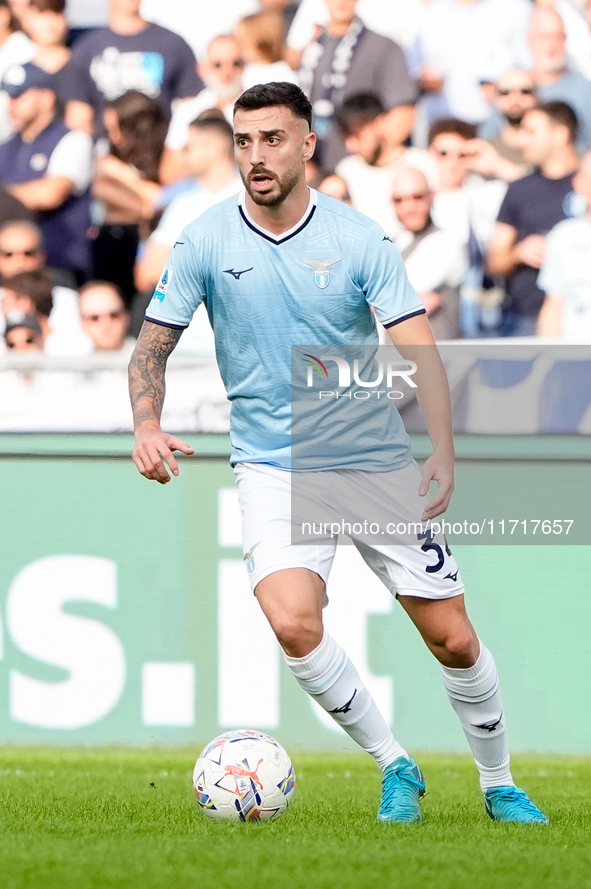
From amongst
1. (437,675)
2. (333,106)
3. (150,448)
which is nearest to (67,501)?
(437,675)

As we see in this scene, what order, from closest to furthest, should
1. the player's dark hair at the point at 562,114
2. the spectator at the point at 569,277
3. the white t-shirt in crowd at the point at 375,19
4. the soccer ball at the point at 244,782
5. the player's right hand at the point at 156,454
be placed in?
1. the player's right hand at the point at 156,454
2. the soccer ball at the point at 244,782
3. the spectator at the point at 569,277
4. the player's dark hair at the point at 562,114
5. the white t-shirt in crowd at the point at 375,19

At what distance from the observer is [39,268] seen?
6.75 m

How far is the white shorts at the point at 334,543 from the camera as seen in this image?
3789 mm

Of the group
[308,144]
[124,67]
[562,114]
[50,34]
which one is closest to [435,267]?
[562,114]

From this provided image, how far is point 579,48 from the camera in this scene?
21.7ft

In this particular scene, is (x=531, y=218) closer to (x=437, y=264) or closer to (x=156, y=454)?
(x=437, y=264)

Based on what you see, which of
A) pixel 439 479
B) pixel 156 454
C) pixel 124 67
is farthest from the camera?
pixel 124 67

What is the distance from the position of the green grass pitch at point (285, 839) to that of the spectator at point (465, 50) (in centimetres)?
353

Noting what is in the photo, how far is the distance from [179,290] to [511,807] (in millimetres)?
1940

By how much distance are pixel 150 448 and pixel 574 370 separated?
342 centimetres

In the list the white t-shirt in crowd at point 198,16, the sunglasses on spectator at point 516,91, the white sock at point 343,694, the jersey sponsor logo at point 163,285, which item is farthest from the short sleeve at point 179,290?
the sunglasses on spectator at point 516,91

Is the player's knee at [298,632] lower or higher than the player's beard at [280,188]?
lower

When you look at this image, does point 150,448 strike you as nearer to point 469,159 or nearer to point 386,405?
point 386,405

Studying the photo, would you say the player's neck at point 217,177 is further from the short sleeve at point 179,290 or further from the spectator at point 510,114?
the short sleeve at point 179,290
